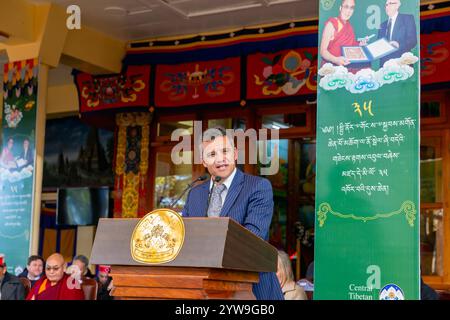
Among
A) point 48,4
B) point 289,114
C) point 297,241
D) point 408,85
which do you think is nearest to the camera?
point 408,85

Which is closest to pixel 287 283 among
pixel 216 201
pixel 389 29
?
pixel 389 29

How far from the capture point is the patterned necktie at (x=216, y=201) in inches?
107

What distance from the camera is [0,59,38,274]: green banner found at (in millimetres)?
7020

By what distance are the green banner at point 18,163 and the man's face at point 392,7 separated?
4.32m

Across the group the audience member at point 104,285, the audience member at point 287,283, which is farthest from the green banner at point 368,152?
the audience member at point 104,285

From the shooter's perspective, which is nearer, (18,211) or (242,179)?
(242,179)

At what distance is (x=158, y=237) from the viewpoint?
238cm

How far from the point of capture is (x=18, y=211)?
279 inches

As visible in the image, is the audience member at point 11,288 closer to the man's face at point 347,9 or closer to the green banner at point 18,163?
the green banner at point 18,163

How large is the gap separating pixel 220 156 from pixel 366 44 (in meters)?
1.40

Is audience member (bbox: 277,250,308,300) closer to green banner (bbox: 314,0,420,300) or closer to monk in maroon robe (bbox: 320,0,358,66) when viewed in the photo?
green banner (bbox: 314,0,420,300)

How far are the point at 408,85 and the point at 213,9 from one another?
3.85 meters
